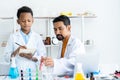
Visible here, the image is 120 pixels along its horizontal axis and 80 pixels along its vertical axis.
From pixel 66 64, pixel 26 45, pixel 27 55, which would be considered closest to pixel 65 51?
pixel 66 64

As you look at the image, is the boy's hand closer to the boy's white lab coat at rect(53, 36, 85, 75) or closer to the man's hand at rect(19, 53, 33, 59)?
the boy's white lab coat at rect(53, 36, 85, 75)

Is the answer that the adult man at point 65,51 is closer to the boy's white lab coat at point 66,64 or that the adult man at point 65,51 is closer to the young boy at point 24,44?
the boy's white lab coat at point 66,64

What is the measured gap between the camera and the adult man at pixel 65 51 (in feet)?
6.66

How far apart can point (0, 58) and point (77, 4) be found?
1.59 meters

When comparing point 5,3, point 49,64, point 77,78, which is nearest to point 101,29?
point 5,3

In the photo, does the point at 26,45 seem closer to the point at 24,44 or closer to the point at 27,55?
the point at 24,44

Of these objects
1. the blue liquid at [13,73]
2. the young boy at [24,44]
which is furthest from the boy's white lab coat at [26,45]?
the blue liquid at [13,73]

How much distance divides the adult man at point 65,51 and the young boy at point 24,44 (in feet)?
1.06

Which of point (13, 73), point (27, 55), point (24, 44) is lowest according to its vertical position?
point (13, 73)

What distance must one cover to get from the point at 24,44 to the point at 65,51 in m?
0.53

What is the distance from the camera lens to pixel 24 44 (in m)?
2.50

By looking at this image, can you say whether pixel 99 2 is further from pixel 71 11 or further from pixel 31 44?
pixel 31 44

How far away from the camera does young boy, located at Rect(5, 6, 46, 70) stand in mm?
2367

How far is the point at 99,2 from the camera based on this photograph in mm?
4023
